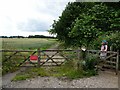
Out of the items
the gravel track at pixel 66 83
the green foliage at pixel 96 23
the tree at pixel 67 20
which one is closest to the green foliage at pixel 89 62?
the gravel track at pixel 66 83

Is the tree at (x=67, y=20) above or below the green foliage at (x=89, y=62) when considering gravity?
above

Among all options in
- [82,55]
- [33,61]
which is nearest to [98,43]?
[82,55]

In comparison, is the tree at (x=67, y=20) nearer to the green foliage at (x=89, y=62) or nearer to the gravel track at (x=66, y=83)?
the green foliage at (x=89, y=62)

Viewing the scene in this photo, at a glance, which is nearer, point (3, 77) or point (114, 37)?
point (3, 77)

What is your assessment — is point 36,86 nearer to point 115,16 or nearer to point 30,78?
point 30,78

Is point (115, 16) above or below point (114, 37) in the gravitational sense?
above

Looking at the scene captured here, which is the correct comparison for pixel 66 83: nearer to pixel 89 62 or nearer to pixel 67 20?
pixel 89 62

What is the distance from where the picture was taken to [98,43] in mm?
19875

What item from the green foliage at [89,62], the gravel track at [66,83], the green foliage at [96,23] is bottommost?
the gravel track at [66,83]

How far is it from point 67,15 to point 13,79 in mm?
17988

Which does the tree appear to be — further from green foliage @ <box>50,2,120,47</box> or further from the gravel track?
the gravel track

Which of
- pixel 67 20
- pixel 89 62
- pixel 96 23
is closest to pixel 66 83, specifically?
pixel 89 62

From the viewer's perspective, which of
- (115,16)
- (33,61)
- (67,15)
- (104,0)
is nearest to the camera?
(33,61)

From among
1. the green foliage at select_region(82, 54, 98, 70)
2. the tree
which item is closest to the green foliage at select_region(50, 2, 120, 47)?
the tree
